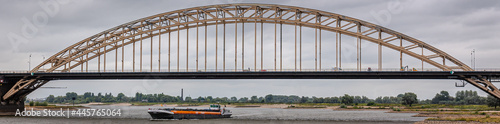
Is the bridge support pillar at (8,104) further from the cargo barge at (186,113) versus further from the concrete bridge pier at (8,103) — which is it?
the cargo barge at (186,113)

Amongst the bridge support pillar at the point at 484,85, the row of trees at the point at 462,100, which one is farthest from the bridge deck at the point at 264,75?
the row of trees at the point at 462,100

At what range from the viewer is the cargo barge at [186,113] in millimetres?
71562

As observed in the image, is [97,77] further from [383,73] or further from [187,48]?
[383,73]

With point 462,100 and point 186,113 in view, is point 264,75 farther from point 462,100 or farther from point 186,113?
point 462,100

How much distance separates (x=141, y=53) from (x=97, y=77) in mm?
7731

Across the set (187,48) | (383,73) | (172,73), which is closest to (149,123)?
(172,73)

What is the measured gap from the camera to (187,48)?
78.6 metres

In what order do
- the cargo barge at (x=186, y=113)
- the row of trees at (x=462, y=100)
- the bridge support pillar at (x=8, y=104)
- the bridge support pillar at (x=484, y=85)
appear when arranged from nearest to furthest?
the bridge support pillar at (x=484, y=85) → the cargo barge at (x=186, y=113) → the bridge support pillar at (x=8, y=104) → the row of trees at (x=462, y=100)

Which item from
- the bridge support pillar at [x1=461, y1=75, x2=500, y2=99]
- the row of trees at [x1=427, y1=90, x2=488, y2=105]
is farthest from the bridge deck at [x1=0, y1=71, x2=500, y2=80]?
the row of trees at [x1=427, y1=90, x2=488, y2=105]

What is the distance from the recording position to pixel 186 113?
242 feet

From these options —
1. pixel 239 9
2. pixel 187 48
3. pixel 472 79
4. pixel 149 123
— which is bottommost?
pixel 149 123

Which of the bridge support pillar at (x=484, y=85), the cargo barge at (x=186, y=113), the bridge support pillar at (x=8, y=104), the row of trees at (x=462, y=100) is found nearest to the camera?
the bridge support pillar at (x=484, y=85)

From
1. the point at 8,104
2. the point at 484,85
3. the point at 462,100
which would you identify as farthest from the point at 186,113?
the point at 462,100

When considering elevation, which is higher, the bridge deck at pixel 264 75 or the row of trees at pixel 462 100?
the bridge deck at pixel 264 75
